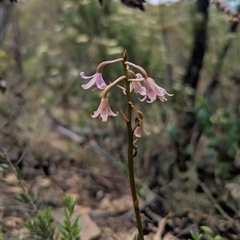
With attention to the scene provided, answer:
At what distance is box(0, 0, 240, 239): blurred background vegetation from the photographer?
2473 millimetres

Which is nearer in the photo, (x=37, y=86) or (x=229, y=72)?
(x=229, y=72)

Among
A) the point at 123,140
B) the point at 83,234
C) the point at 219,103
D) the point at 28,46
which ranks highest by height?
the point at 83,234

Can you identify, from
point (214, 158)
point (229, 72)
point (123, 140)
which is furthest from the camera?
point (229, 72)

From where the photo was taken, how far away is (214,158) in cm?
262

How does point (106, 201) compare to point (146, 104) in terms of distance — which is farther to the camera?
point (146, 104)

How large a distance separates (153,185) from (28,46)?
5.21 metres

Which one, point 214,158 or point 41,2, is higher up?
point 214,158

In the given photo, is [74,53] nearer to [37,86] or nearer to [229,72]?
[37,86]

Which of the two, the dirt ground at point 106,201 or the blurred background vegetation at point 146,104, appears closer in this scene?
the dirt ground at point 106,201

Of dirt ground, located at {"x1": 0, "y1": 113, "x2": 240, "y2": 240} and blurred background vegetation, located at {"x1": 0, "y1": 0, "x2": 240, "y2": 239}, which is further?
blurred background vegetation, located at {"x1": 0, "y1": 0, "x2": 240, "y2": 239}

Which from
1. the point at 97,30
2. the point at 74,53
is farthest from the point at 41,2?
the point at 97,30

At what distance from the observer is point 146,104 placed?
405cm

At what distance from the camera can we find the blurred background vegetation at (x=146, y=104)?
2473mm

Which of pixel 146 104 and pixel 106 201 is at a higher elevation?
pixel 106 201
